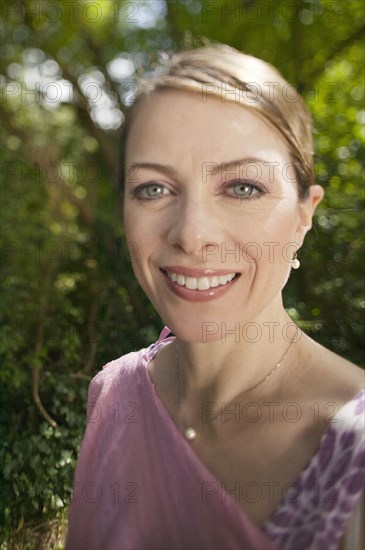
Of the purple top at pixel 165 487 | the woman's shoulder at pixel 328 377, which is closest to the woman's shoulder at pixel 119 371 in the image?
the purple top at pixel 165 487

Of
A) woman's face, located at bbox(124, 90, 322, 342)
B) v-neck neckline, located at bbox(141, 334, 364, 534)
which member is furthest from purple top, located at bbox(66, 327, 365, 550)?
woman's face, located at bbox(124, 90, 322, 342)

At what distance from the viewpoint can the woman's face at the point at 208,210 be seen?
1425 millimetres

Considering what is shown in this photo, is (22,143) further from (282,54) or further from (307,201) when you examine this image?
(307,201)

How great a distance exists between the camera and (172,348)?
1.98 m

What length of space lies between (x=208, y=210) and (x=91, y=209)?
4784 mm

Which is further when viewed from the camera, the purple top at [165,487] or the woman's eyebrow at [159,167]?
the woman's eyebrow at [159,167]

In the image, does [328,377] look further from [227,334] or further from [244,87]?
[244,87]

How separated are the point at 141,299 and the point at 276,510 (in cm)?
332

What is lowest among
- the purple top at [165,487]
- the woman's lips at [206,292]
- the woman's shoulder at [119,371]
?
the purple top at [165,487]

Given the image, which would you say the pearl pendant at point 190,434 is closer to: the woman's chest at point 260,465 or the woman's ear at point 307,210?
the woman's chest at point 260,465

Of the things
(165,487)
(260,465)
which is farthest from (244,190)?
(165,487)

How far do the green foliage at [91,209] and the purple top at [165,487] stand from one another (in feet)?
3.29

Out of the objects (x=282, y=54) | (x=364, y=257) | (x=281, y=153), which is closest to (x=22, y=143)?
(x=282, y=54)

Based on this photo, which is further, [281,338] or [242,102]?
[281,338]
